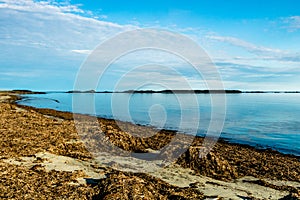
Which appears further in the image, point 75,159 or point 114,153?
point 114,153

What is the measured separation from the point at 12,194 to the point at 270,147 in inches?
783

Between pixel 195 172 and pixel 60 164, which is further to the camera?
pixel 195 172

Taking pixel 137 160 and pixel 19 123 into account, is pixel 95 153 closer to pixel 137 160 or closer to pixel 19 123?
pixel 137 160

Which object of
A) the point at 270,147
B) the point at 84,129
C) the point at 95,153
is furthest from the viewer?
the point at 270,147

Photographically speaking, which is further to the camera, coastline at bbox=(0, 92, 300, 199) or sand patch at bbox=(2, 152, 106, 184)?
sand patch at bbox=(2, 152, 106, 184)

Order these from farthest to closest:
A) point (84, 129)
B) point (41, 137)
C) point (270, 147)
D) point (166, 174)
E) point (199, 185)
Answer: point (270, 147), point (84, 129), point (41, 137), point (166, 174), point (199, 185)

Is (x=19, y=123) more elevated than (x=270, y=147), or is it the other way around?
(x=19, y=123)

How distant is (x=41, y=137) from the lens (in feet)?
49.5

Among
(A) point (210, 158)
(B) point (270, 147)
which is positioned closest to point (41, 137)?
(A) point (210, 158)

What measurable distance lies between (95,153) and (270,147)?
1498cm

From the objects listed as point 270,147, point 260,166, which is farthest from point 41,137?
point 270,147

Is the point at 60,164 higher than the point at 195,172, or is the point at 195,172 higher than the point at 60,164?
the point at 60,164

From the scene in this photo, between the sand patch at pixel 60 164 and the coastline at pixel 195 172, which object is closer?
the coastline at pixel 195 172

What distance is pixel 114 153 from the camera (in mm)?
14438
